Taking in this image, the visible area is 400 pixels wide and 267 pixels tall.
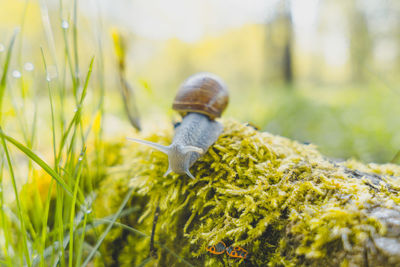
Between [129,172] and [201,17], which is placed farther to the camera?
[201,17]

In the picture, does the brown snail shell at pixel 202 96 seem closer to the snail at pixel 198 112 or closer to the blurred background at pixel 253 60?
the snail at pixel 198 112

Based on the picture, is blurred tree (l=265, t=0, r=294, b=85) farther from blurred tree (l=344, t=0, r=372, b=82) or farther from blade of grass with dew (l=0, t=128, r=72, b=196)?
blade of grass with dew (l=0, t=128, r=72, b=196)

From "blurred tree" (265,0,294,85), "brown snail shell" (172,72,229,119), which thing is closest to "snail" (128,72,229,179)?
"brown snail shell" (172,72,229,119)

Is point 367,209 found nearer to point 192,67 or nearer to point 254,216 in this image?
point 254,216

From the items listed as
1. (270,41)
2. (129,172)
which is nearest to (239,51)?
(270,41)

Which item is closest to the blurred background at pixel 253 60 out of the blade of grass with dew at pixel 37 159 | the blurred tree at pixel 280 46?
the blurred tree at pixel 280 46

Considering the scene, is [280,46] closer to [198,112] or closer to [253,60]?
[253,60]
